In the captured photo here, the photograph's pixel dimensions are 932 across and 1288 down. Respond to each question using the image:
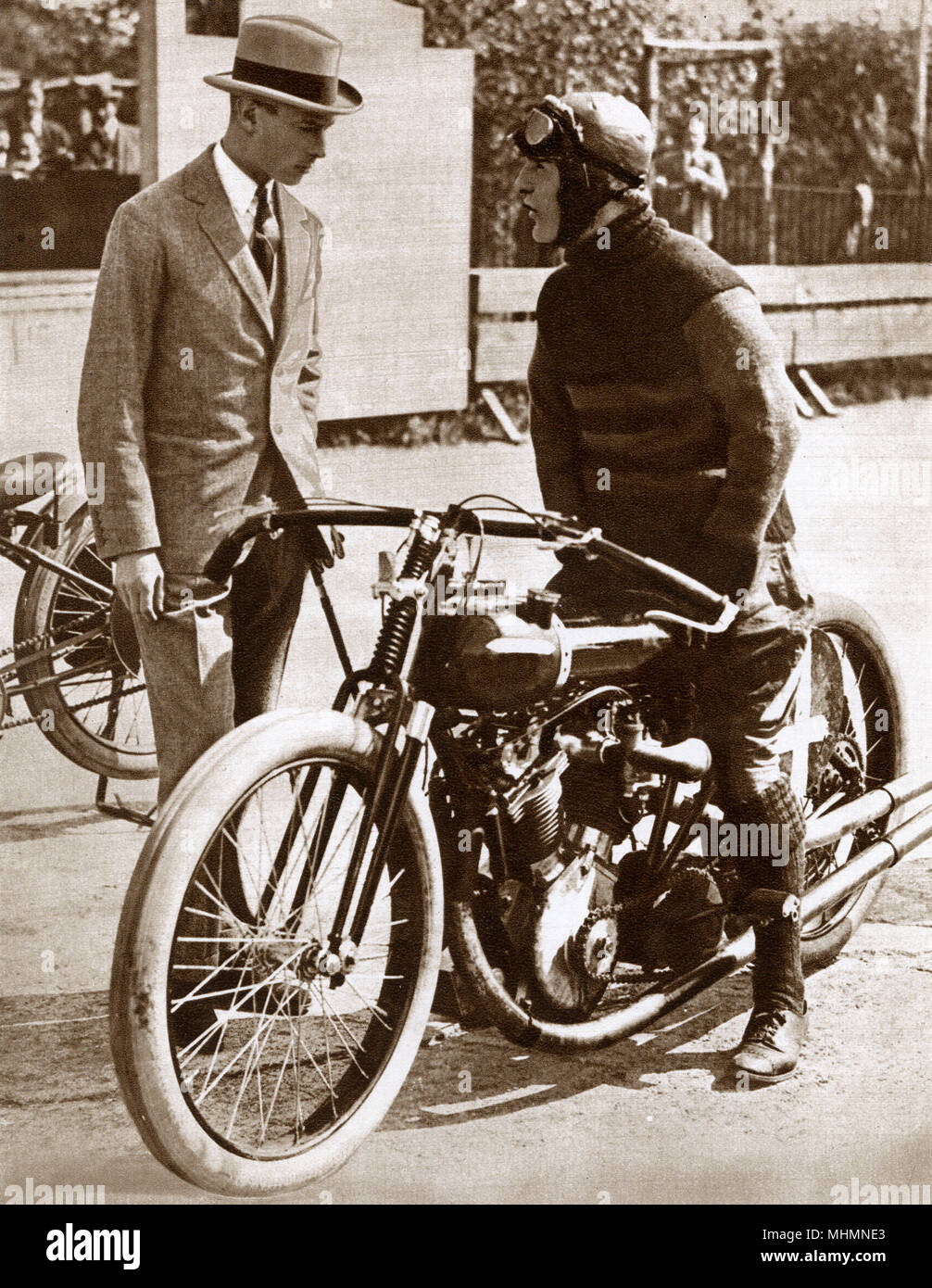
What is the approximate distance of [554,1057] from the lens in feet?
13.8

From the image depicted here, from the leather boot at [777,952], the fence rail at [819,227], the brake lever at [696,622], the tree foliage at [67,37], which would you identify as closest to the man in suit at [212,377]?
the tree foliage at [67,37]

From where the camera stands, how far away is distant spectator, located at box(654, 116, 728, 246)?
4.96m

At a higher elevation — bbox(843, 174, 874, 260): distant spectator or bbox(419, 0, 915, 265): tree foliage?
bbox(419, 0, 915, 265): tree foliage

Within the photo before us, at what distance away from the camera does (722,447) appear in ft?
13.0

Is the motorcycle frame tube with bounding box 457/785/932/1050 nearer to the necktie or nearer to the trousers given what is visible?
the trousers

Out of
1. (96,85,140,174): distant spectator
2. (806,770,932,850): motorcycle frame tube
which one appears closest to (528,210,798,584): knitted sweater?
(806,770,932,850): motorcycle frame tube

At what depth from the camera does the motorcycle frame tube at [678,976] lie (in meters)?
3.74

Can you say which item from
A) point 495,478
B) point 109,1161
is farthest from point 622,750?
point 109,1161

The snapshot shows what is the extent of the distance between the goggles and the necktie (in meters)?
0.57

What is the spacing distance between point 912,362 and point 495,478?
129 centimetres

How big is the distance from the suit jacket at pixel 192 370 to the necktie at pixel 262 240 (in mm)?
31

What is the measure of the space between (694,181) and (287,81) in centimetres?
162

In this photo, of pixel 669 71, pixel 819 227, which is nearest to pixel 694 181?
pixel 669 71

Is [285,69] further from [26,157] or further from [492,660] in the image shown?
[492,660]
